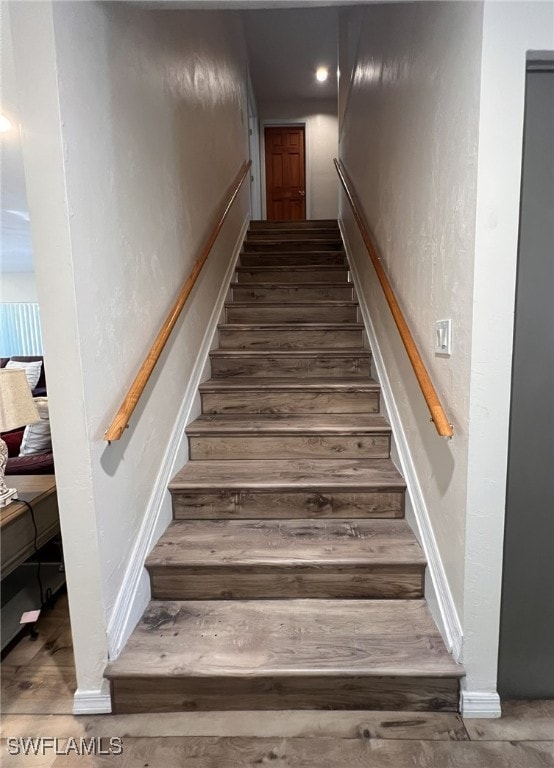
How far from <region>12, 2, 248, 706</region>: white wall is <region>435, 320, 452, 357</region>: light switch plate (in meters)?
1.13

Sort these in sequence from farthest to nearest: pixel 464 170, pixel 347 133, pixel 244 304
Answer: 1. pixel 347 133
2. pixel 244 304
3. pixel 464 170

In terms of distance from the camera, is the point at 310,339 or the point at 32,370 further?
the point at 32,370

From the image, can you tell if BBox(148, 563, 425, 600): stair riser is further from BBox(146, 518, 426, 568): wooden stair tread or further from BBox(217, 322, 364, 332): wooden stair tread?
BBox(217, 322, 364, 332): wooden stair tread

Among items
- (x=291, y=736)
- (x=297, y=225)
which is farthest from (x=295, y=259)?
(x=291, y=736)

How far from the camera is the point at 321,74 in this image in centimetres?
502

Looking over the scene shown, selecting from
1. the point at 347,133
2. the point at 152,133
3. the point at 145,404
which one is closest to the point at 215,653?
the point at 145,404

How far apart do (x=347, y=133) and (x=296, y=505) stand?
3.59 meters

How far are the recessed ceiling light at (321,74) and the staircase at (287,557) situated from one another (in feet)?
14.1

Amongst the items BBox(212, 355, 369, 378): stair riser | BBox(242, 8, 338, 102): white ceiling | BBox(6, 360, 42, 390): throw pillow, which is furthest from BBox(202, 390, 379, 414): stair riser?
BBox(242, 8, 338, 102): white ceiling

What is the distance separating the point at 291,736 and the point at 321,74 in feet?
21.1

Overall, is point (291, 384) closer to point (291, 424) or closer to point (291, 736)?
point (291, 424)

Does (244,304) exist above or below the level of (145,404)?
above

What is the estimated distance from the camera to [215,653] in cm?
128

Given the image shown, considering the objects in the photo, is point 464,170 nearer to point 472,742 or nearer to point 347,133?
point 472,742
